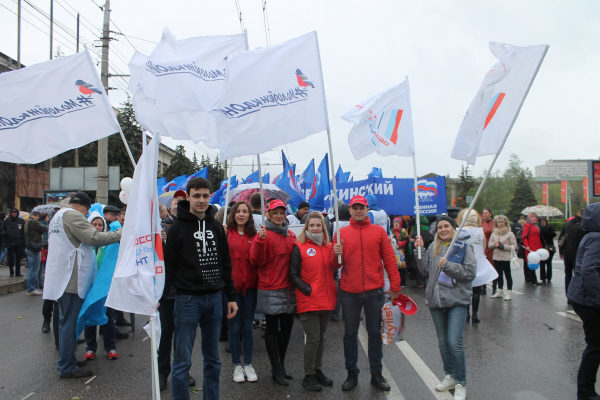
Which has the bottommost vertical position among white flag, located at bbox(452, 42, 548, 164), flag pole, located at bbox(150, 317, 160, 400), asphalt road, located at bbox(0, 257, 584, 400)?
asphalt road, located at bbox(0, 257, 584, 400)

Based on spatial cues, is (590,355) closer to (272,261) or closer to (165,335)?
(272,261)

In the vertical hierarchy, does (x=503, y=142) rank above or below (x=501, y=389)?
above

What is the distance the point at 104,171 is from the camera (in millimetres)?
14031

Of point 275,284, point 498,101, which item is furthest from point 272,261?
point 498,101

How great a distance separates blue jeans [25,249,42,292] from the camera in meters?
10.6

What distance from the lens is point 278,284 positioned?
4.84m

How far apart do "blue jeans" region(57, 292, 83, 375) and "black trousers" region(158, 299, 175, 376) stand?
3.55 feet

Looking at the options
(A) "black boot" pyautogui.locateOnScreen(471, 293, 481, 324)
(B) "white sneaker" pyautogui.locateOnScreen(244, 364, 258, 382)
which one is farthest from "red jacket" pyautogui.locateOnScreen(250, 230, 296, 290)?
(A) "black boot" pyautogui.locateOnScreen(471, 293, 481, 324)

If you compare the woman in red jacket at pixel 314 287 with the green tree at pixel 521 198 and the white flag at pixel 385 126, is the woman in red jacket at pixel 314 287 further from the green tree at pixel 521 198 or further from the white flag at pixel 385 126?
the green tree at pixel 521 198

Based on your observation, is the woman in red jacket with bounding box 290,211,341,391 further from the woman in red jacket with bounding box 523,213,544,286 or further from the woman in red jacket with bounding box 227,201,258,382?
the woman in red jacket with bounding box 523,213,544,286

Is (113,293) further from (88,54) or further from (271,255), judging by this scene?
(88,54)

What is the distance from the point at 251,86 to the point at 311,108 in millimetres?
653

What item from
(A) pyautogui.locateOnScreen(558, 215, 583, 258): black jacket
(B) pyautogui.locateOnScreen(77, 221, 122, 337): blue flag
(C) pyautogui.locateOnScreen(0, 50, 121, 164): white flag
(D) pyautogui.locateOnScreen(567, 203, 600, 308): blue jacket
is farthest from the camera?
(A) pyautogui.locateOnScreen(558, 215, 583, 258): black jacket

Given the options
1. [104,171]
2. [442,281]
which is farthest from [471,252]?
[104,171]
